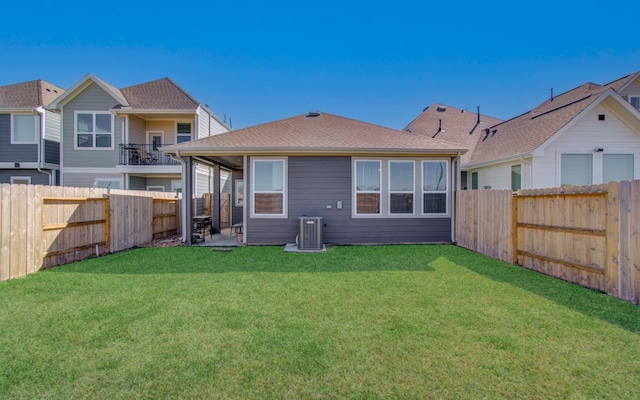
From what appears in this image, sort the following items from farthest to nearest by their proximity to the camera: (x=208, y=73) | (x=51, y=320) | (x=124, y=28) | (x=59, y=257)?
1. (x=208, y=73)
2. (x=124, y=28)
3. (x=59, y=257)
4. (x=51, y=320)

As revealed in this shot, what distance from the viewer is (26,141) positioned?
46.1ft

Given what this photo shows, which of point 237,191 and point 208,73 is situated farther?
Answer: point 208,73

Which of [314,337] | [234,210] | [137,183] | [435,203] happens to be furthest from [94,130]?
[314,337]

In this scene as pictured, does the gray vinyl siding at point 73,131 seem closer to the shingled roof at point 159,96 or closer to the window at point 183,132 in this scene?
the shingled roof at point 159,96

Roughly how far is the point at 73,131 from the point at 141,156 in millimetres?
3024

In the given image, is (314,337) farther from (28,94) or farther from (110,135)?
(28,94)

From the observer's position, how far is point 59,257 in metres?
6.61

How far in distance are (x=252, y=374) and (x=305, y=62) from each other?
16.5 meters

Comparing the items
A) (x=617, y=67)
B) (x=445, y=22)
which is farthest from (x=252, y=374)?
(x=617, y=67)

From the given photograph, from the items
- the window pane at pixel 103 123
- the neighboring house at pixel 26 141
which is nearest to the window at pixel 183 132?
the window pane at pixel 103 123

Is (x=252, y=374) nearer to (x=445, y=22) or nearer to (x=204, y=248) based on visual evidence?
(x=204, y=248)

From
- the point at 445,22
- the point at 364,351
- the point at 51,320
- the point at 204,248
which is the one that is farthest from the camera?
the point at 445,22

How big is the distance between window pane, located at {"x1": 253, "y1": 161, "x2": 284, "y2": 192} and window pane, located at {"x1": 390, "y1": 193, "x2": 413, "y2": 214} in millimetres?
3514

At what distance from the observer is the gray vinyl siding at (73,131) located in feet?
44.2
